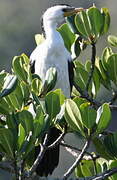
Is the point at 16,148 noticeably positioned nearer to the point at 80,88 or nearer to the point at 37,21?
the point at 80,88

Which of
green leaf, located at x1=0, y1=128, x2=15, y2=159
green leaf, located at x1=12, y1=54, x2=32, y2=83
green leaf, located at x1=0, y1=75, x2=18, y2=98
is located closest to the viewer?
green leaf, located at x1=0, y1=128, x2=15, y2=159

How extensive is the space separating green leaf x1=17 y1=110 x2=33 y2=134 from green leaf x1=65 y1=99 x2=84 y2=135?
14cm

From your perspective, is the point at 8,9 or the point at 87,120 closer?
the point at 87,120

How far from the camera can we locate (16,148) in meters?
3.43

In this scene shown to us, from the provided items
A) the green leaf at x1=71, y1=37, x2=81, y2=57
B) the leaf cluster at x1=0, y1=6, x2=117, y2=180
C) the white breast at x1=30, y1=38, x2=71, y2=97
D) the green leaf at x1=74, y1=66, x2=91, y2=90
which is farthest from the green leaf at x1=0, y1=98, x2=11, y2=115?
the white breast at x1=30, y1=38, x2=71, y2=97

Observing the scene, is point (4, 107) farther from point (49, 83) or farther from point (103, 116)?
point (103, 116)

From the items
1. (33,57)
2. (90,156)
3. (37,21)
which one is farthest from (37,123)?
(37,21)

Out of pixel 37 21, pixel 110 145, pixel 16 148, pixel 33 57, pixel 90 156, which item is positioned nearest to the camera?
pixel 16 148

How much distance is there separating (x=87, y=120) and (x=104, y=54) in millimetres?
826

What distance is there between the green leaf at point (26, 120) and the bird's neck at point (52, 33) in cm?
162

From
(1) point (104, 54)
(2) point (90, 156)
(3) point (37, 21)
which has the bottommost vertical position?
(3) point (37, 21)

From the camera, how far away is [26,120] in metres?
3.44

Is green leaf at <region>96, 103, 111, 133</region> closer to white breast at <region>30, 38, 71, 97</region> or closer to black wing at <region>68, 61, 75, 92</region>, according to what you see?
black wing at <region>68, 61, 75, 92</region>

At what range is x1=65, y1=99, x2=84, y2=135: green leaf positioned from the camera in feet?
11.4
